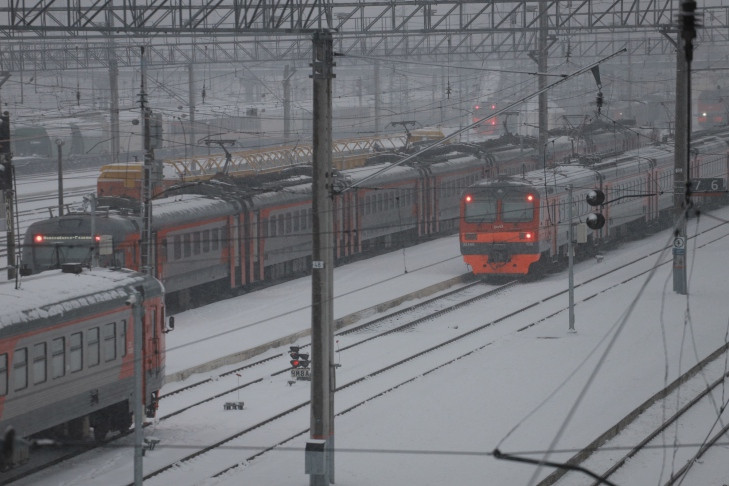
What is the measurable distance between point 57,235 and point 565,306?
1235 cm

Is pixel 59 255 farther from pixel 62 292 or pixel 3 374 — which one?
pixel 3 374

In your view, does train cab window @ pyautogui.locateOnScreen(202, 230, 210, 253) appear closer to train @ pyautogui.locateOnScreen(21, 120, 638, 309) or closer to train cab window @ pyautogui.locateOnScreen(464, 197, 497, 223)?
train @ pyautogui.locateOnScreen(21, 120, 638, 309)

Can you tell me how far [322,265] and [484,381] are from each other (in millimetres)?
7317

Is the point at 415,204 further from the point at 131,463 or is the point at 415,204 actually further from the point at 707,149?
the point at 131,463

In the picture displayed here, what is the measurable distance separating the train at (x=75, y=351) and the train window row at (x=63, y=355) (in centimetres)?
1

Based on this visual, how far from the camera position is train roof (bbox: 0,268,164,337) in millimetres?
15500

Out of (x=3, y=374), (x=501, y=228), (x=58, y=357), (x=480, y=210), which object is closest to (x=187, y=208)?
(x=480, y=210)

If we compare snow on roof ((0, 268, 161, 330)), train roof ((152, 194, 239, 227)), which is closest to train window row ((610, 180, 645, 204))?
train roof ((152, 194, 239, 227))

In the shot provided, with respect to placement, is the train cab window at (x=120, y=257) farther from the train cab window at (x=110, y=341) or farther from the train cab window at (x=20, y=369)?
the train cab window at (x=20, y=369)

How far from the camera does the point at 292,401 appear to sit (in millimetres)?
21188

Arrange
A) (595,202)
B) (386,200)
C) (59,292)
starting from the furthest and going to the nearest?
(386,200) → (595,202) → (59,292)

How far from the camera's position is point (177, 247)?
93.1 feet

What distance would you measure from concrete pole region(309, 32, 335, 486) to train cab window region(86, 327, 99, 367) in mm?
3356

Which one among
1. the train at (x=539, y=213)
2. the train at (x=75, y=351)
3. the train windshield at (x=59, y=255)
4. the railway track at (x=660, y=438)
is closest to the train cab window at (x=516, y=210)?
the train at (x=539, y=213)
